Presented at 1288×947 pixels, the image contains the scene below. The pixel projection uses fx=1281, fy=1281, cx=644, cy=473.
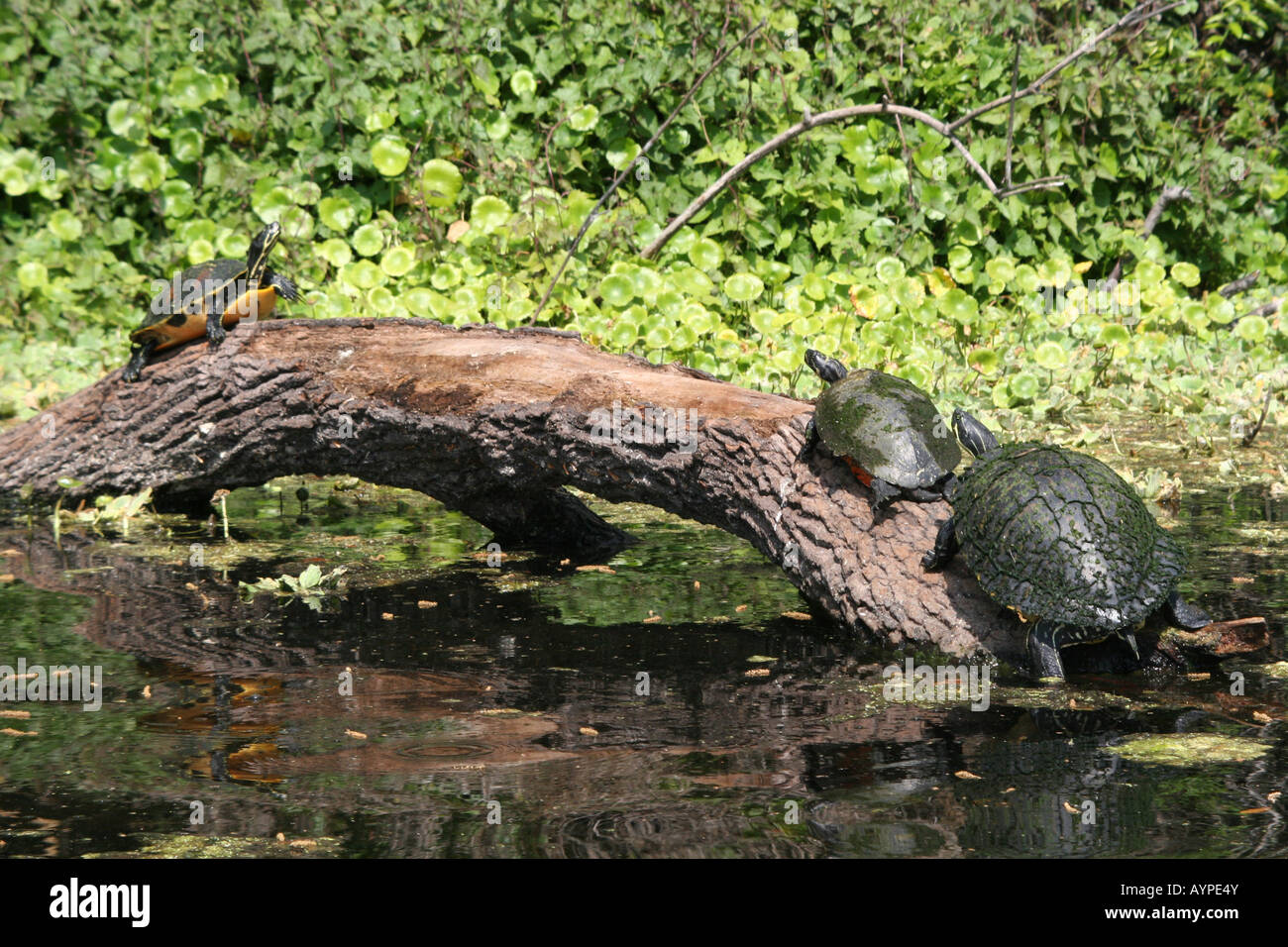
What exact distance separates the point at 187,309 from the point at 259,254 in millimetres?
843

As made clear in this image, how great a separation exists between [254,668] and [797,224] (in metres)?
6.34

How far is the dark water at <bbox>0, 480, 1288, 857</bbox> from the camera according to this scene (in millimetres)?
2787

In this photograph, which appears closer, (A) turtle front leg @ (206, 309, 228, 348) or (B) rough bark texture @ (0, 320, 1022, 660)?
(B) rough bark texture @ (0, 320, 1022, 660)

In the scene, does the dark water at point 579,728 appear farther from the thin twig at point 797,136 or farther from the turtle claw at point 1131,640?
the thin twig at point 797,136

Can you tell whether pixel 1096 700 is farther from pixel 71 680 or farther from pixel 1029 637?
pixel 71 680

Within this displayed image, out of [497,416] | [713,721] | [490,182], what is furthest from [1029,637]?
[490,182]

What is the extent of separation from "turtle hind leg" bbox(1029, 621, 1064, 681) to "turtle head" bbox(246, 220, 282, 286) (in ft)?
12.6

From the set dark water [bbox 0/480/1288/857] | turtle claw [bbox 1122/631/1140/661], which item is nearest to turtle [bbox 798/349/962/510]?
dark water [bbox 0/480/1288/857]

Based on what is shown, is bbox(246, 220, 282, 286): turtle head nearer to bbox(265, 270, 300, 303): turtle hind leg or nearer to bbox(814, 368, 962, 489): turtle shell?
bbox(265, 270, 300, 303): turtle hind leg

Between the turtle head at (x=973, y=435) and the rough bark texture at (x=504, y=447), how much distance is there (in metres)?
0.49

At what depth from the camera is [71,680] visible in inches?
154

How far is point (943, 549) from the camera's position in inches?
156

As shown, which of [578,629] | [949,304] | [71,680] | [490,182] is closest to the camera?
[71,680]
